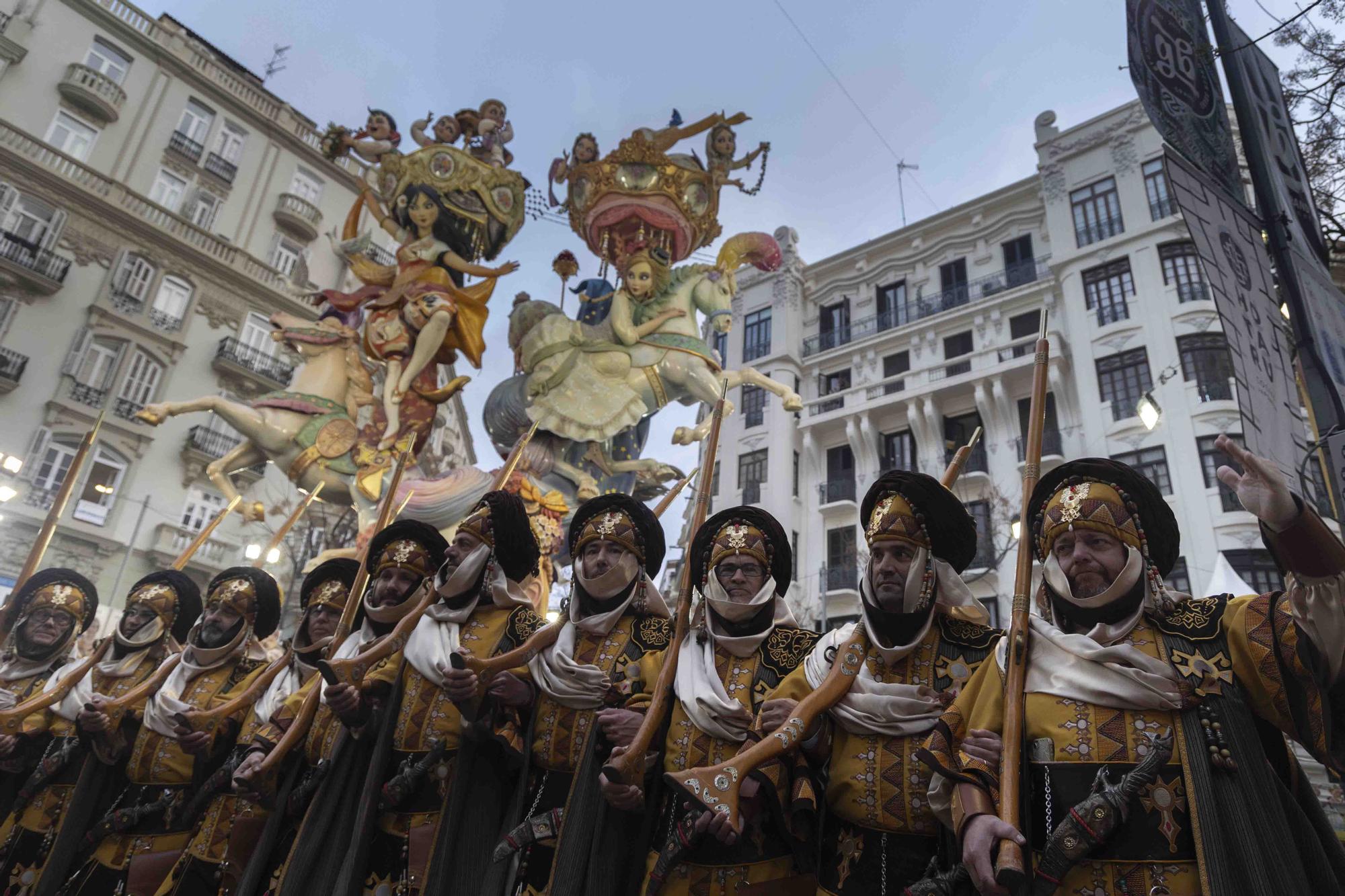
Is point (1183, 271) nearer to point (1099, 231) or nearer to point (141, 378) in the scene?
point (1099, 231)

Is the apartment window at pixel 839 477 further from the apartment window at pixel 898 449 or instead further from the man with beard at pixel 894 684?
the man with beard at pixel 894 684

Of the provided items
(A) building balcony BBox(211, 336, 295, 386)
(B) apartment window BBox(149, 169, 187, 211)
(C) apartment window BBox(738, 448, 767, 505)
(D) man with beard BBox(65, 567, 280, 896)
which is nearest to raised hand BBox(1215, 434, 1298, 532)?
(D) man with beard BBox(65, 567, 280, 896)

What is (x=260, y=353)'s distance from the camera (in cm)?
2016

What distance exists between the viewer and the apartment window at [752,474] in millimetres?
20922

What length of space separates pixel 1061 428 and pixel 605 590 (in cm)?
1678

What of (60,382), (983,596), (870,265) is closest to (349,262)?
(60,382)

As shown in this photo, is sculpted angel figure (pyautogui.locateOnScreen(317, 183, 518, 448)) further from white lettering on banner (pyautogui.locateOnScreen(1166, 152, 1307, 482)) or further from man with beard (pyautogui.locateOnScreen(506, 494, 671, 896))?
white lettering on banner (pyautogui.locateOnScreen(1166, 152, 1307, 482))

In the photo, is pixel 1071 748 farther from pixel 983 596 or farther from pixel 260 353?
pixel 260 353

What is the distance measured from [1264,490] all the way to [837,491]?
1831cm

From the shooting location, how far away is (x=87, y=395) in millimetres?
17031

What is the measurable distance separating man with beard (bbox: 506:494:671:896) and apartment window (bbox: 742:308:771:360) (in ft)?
65.4

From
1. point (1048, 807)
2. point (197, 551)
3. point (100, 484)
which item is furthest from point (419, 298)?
point (100, 484)

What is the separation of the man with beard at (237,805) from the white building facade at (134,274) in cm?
1118

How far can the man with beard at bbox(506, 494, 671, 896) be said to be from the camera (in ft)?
9.73
